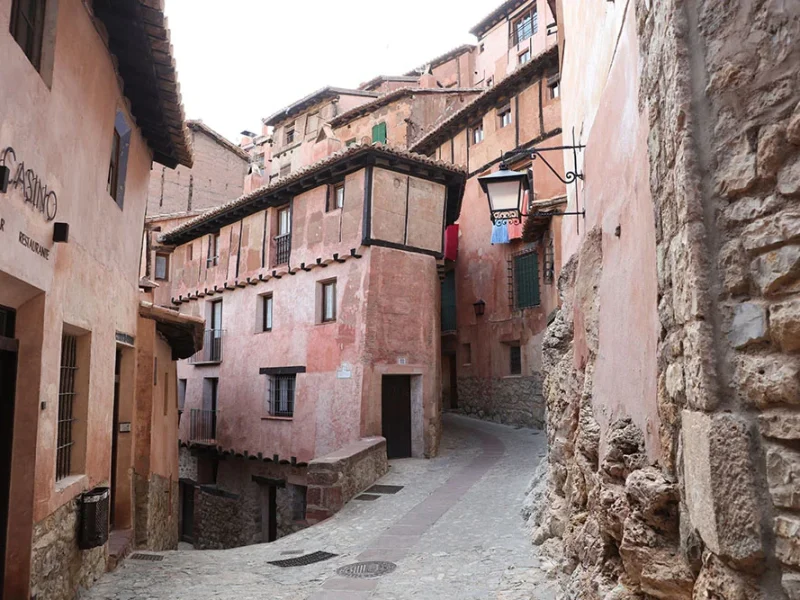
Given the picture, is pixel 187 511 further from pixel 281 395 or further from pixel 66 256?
pixel 66 256

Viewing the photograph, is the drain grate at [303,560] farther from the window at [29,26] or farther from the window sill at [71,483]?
the window at [29,26]

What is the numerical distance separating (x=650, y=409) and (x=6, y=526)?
516cm

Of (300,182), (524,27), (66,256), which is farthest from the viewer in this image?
(524,27)

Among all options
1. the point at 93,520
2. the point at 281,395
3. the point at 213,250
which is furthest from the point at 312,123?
the point at 93,520

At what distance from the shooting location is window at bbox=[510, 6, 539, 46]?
3128 cm

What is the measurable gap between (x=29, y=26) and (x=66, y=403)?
387cm

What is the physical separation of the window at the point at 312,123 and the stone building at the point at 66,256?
86.8 feet

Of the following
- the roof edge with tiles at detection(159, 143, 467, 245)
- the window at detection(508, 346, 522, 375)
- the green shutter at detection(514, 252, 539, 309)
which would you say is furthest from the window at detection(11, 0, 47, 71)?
the window at detection(508, 346, 522, 375)

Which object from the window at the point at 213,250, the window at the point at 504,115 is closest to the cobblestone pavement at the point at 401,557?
the window at the point at 213,250

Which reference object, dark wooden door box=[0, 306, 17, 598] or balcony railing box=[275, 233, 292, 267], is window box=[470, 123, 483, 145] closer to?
balcony railing box=[275, 233, 292, 267]

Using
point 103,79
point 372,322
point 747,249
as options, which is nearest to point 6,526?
point 103,79

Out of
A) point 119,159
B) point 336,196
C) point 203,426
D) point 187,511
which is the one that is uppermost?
point 336,196

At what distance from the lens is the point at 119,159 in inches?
338

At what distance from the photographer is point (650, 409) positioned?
3.49 m
